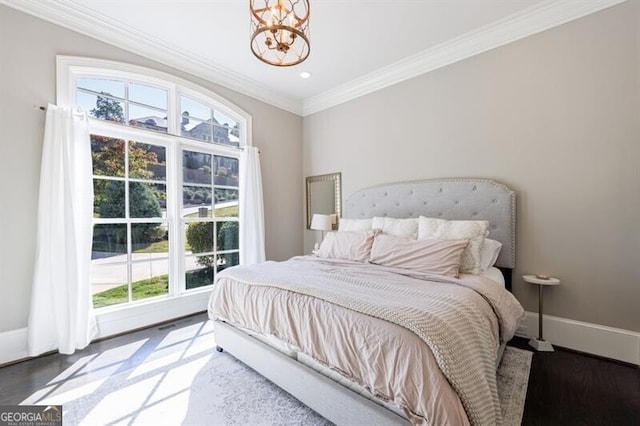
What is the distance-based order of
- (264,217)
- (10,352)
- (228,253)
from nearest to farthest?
(10,352) < (228,253) < (264,217)

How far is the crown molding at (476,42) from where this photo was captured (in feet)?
8.05

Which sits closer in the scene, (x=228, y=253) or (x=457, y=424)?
(x=457, y=424)

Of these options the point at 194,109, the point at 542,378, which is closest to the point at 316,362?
the point at 542,378

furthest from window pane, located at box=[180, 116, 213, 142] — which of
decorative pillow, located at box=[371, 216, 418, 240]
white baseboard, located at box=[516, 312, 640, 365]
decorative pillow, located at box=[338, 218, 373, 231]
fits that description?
white baseboard, located at box=[516, 312, 640, 365]

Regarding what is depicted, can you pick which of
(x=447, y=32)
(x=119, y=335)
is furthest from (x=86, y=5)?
(x=447, y=32)

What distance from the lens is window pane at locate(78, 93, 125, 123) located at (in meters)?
2.73

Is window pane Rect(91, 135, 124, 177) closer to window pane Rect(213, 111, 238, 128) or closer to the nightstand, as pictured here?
window pane Rect(213, 111, 238, 128)

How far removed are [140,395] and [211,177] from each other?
98.1 inches

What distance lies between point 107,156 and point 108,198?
43cm

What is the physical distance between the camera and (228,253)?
3916 mm

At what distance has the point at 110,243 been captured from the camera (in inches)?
113

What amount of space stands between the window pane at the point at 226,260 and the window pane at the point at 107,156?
154 centimetres

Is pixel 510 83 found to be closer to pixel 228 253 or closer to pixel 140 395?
pixel 228 253

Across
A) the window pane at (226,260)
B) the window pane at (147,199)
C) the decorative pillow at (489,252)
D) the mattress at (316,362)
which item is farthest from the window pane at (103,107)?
the decorative pillow at (489,252)
